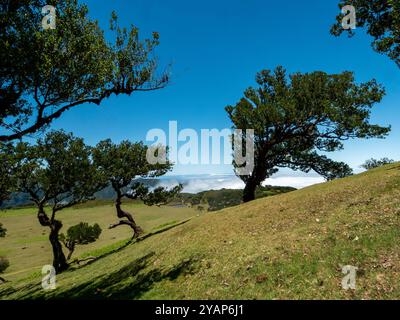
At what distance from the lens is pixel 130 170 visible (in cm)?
5038

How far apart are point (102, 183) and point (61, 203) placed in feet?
20.0

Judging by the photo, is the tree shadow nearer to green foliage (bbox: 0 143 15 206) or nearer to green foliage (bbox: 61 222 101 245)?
green foliage (bbox: 0 143 15 206)

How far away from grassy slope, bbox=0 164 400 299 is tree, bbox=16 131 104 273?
678 inches

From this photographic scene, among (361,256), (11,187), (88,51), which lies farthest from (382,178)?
(11,187)

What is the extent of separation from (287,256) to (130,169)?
3862 cm

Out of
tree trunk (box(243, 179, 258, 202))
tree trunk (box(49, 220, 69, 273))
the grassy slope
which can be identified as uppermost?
tree trunk (box(243, 179, 258, 202))

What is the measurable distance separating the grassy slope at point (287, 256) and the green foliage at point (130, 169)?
25739 millimetres

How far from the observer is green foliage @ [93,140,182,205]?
161ft

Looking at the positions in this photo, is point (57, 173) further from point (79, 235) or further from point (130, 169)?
point (79, 235)

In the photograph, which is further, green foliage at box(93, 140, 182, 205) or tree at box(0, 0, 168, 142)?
green foliage at box(93, 140, 182, 205)

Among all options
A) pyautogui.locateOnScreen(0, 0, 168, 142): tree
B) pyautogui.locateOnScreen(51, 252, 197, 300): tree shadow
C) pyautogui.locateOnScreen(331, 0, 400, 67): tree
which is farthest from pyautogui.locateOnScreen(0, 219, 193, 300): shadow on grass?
pyautogui.locateOnScreen(331, 0, 400, 67): tree

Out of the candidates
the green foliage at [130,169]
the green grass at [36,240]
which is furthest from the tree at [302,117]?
the green grass at [36,240]

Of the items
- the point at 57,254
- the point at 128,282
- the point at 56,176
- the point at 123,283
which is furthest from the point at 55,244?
the point at 128,282

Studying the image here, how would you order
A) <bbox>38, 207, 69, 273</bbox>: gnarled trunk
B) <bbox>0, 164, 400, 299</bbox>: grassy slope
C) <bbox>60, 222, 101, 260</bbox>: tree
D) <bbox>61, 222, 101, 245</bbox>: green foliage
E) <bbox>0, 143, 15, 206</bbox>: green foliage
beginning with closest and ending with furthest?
<bbox>0, 164, 400, 299</bbox>: grassy slope
<bbox>0, 143, 15, 206</bbox>: green foliage
<bbox>38, 207, 69, 273</bbox>: gnarled trunk
<bbox>60, 222, 101, 260</bbox>: tree
<bbox>61, 222, 101, 245</bbox>: green foliage
